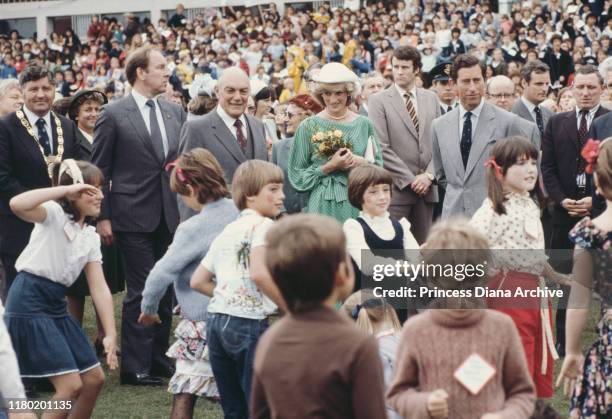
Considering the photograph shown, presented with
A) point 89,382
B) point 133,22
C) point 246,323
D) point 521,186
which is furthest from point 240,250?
point 133,22

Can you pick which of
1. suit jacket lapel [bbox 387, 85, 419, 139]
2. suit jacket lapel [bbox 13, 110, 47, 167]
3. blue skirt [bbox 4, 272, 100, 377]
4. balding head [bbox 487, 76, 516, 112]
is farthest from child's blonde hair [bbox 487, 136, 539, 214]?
balding head [bbox 487, 76, 516, 112]

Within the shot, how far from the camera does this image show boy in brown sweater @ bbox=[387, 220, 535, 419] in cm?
370

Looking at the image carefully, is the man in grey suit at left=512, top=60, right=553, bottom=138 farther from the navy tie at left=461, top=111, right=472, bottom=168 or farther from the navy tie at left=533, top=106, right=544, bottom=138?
the navy tie at left=461, top=111, right=472, bottom=168

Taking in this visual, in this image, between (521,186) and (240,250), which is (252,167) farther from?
(521,186)

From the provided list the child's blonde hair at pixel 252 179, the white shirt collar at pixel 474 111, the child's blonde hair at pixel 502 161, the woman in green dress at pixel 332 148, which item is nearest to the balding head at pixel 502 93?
the white shirt collar at pixel 474 111

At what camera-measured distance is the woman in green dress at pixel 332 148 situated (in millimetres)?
7023

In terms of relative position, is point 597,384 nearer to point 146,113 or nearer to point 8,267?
point 146,113

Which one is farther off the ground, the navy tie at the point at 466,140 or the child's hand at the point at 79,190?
the child's hand at the point at 79,190

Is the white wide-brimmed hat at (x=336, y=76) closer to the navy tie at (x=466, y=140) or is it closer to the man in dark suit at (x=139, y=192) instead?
the navy tie at (x=466, y=140)

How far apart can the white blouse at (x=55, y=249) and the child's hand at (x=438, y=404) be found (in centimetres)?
234

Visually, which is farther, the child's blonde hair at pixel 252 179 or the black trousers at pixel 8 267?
the black trousers at pixel 8 267

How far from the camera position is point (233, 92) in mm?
7344

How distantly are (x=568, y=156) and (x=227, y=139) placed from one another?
269 cm

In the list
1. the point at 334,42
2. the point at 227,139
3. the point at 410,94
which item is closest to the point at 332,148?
the point at 227,139
